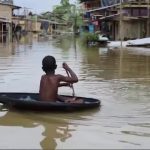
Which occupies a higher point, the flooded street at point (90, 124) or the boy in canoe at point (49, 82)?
the boy in canoe at point (49, 82)

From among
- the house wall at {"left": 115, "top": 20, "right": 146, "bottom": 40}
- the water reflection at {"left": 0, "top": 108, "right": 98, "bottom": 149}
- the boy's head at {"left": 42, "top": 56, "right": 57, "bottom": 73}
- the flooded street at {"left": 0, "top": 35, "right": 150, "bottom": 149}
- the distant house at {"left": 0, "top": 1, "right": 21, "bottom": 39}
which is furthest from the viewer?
the distant house at {"left": 0, "top": 1, "right": 21, "bottom": 39}

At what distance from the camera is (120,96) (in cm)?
1166

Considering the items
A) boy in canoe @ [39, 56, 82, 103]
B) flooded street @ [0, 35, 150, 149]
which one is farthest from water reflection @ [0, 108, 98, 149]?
boy in canoe @ [39, 56, 82, 103]

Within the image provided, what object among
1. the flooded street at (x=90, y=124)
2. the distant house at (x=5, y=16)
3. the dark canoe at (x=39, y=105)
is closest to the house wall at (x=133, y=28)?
the distant house at (x=5, y=16)

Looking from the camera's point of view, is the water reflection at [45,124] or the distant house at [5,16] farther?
the distant house at [5,16]

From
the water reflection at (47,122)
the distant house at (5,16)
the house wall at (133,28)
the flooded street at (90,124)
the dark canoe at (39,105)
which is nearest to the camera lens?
the flooded street at (90,124)

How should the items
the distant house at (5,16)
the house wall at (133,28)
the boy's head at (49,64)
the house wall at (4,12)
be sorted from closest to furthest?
the boy's head at (49,64) → the house wall at (133,28) → the distant house at (5,16) → the house wall at (4,12)

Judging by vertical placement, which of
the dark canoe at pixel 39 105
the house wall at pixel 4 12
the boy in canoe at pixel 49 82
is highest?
the house wall at pixel 4 12

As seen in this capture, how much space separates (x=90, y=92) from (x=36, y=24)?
3392 inches

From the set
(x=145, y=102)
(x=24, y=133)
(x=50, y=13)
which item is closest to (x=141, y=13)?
(x=145, y=102)

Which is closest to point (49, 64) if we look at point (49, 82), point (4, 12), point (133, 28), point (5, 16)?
point (49, 82)

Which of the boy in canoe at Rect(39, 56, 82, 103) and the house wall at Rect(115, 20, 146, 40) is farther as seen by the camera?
the house wall at Rect(115, 20, 146, 40)

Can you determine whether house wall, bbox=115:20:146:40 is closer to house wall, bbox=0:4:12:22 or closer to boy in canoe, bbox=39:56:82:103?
house wall, bbox=0:4:12:22

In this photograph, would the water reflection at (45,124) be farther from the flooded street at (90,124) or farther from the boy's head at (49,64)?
the boy's head at (49,64)
